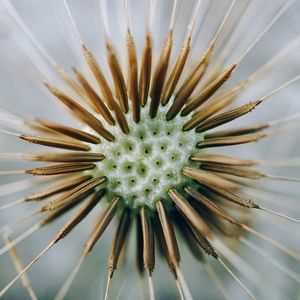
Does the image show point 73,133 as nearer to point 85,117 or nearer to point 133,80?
point 85,117

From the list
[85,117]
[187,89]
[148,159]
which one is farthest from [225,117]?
[85,117]

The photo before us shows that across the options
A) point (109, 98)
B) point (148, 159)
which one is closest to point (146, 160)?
point (148, 159)

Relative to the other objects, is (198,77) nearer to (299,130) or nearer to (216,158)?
(216,158)

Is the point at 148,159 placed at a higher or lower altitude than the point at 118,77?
lower

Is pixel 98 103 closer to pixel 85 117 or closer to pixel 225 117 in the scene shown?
pixel 85 117

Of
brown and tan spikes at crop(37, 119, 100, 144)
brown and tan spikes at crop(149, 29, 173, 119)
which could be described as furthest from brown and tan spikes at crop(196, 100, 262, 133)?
brown and tan spikes at crop(37, 119, 100, 144)

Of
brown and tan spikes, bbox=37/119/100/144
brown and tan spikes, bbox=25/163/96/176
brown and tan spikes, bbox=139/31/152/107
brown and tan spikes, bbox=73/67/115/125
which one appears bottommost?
brown and tan spikes, bbox=25/163/96/176

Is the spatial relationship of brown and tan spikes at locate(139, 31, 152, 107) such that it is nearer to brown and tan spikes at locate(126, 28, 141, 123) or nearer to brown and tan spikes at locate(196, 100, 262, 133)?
brown and tan spikes at locate(126, 28, 141, 123)

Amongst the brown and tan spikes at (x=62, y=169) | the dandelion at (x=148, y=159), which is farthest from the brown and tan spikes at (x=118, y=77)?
Result: the brown and tan spikes at (x=62, y=169)
